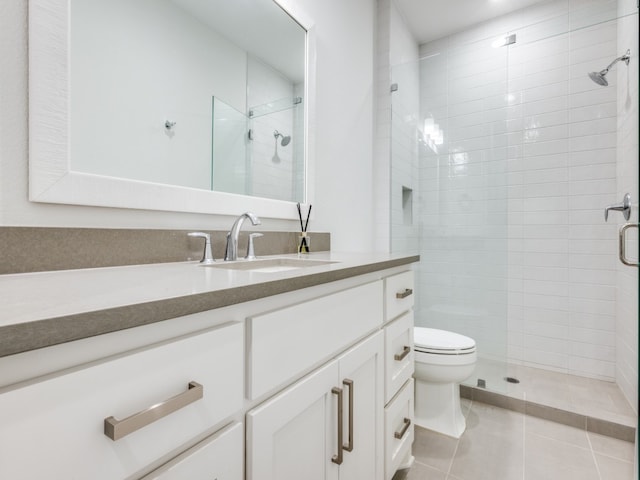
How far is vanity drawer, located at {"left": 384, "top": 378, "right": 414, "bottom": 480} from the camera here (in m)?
1.13

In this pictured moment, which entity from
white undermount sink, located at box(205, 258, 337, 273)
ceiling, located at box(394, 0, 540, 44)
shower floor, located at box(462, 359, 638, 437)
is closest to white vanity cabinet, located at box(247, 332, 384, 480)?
white undermount sink, located at box(205, 258, 337, 273)

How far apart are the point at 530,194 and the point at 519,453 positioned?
165 centimetres

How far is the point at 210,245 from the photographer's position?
1.04 meters

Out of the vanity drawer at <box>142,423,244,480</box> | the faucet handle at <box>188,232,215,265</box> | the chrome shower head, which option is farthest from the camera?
the chrome shower head

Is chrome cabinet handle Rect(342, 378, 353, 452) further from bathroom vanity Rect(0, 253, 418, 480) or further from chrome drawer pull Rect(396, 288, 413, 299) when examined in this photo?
chrome drawer pull Rect(396, 288, 413, 299)

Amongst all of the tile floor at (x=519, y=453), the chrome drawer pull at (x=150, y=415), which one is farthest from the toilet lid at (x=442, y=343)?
the chrome drawer pull at (x=150, y=415)

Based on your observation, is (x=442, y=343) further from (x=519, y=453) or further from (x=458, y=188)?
(x=458, y=188)

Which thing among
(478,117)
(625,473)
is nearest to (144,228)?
(625,473)

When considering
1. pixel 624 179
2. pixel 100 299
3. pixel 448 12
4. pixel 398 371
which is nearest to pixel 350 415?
pixel 398 371

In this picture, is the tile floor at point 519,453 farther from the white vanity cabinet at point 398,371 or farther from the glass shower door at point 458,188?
the glass shower door at point 458,188

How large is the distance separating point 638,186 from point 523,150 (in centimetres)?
246

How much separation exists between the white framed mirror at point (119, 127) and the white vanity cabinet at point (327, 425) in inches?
26.0

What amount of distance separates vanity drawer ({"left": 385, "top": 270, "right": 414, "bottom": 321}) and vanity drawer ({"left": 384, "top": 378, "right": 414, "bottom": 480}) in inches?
12.3

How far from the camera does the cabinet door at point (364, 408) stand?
864 millimetres
